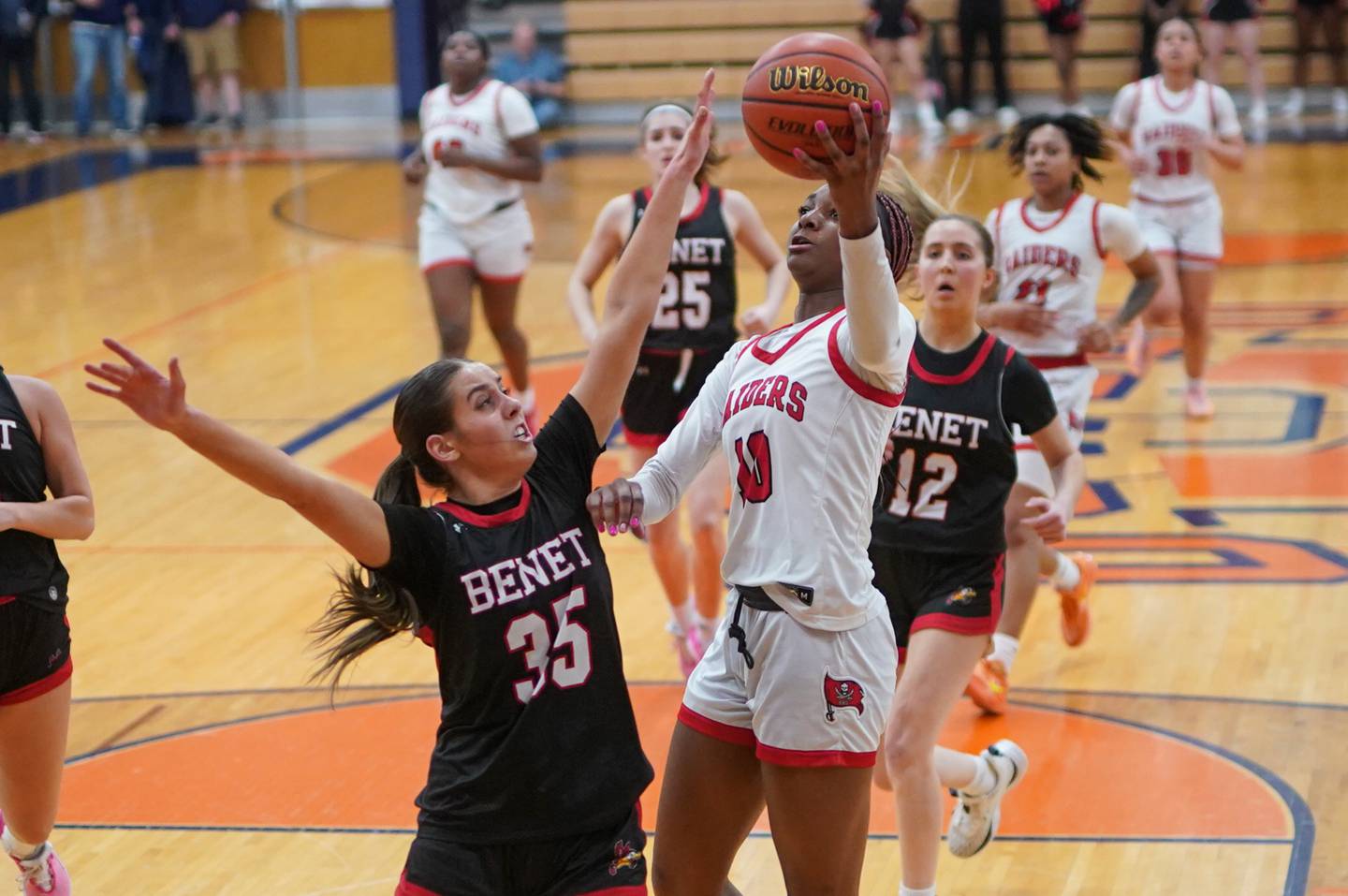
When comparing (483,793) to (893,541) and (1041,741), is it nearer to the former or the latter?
(893,541)

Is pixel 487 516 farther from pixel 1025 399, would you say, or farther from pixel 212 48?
pixel 212 48

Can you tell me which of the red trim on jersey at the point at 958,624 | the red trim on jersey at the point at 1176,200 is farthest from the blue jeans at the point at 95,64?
the red trim on jersey at the point at 958,624

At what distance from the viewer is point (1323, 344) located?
11352mm

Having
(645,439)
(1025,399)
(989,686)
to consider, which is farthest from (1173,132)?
(1025,399)

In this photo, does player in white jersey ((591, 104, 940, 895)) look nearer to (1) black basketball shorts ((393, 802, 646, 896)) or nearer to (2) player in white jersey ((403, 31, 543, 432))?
(1) black basketball shorts ((393, 802, 646, 896))

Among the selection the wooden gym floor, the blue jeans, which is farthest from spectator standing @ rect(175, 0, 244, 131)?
the wooden gym floor

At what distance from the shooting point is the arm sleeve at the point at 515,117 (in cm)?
978

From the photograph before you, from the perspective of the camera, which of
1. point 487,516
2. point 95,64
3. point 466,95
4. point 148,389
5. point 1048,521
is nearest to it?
point 148,389

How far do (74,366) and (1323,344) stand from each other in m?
7.87

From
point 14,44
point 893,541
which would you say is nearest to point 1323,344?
point 893,541

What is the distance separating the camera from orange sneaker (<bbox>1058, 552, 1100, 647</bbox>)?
6.74m

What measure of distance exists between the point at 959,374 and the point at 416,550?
2010mm

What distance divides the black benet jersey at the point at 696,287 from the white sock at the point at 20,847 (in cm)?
305

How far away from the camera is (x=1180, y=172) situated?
9.78 metres
